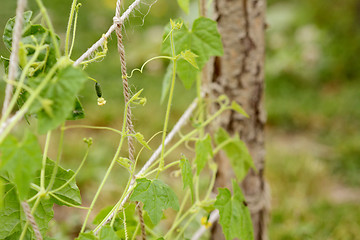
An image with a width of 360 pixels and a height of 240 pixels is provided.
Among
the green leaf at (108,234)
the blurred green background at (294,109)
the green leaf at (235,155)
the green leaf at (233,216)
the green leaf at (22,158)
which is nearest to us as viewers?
the green leaf at (22,158)

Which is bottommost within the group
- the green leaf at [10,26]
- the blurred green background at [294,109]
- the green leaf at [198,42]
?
the blurred green background at [294,109]

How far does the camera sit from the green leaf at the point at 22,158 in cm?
59

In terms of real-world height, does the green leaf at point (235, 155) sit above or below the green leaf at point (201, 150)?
below

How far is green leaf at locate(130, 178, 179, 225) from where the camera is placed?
85 centimetres

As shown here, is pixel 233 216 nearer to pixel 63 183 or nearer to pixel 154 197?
pixel 154 197

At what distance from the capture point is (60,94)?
615mm

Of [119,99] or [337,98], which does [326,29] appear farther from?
[119,99]

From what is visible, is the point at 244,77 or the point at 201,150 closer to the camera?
the point at 201,150

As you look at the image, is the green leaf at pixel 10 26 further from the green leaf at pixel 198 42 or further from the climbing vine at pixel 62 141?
the green leaf at pixel 198 42

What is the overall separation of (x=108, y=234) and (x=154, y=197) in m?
0.13

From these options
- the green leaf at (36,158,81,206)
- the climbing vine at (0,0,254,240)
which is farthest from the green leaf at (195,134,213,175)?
the green leaf at (36,158,81,206)

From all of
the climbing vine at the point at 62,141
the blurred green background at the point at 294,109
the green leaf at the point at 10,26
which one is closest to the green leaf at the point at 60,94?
the climbing vine at the point at 62,141

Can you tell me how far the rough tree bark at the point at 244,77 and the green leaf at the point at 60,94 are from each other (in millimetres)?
820

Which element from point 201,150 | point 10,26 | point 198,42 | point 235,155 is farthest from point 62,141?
point 235,155
